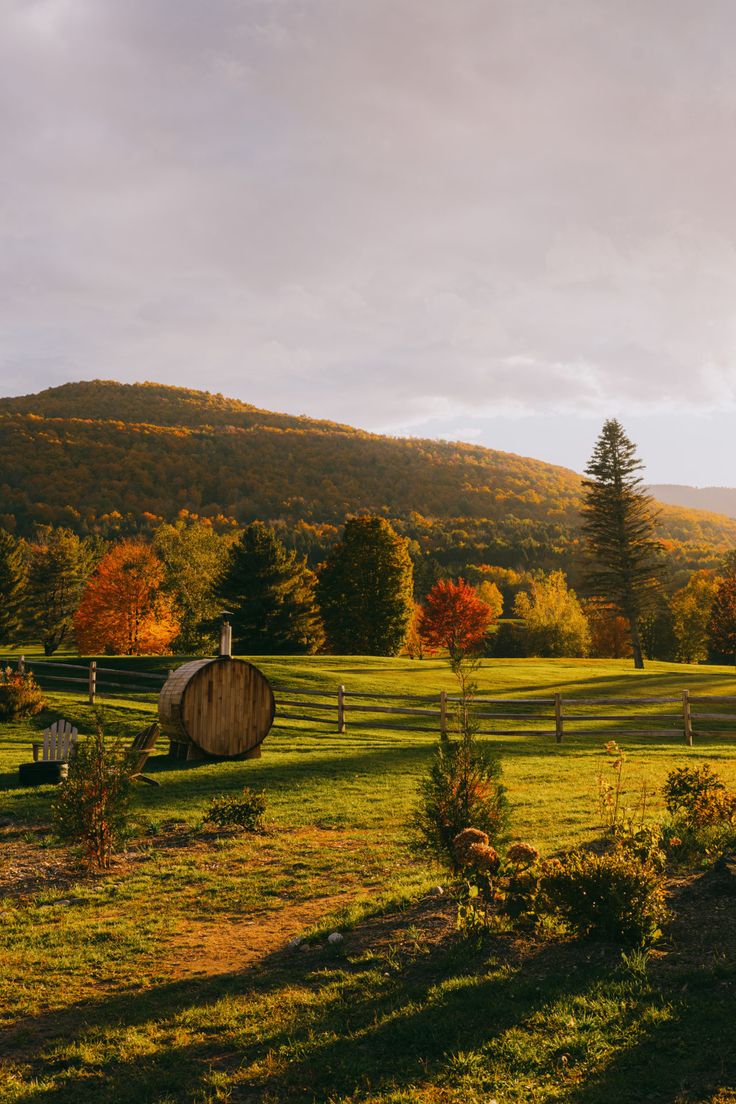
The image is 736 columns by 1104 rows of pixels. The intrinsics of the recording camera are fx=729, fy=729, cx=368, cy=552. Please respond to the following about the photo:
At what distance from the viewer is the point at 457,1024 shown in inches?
194

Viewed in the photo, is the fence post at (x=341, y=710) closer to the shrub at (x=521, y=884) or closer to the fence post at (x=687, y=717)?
the fence post at (x=687, y=717)

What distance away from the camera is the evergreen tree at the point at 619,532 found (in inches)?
1982

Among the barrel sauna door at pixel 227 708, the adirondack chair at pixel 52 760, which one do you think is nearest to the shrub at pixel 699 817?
the adirondack chair at pixel 52 760

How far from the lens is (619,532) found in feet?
169

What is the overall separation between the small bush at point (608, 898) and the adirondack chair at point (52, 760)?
9559mm

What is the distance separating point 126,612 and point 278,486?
9004cm

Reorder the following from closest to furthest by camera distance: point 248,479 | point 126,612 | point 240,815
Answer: point 240,815
point 126,612
point 248,479

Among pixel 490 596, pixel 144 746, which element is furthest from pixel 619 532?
pixel 144 746

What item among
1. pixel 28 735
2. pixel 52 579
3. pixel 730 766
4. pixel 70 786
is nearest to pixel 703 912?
pixel 70 786

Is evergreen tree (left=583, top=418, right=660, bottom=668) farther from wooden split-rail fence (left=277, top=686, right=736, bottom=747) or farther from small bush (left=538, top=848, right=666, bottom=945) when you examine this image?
small bush (left=538, top=848, right=666, bottom=945)

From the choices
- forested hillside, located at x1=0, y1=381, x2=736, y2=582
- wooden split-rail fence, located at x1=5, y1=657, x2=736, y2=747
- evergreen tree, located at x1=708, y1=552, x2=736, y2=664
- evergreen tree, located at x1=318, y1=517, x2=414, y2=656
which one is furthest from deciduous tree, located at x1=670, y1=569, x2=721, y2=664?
forested hillside, located at x1=0, y1=381, x2=736, y2=582

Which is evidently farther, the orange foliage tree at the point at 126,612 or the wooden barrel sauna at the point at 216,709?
the orange foliage tree at the point at 126,612

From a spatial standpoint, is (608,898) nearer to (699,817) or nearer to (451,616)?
(699,817)

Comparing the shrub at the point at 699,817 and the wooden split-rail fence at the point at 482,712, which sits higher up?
the shrub at the point at 699,817
